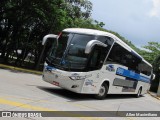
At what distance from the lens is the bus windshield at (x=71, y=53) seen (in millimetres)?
14141

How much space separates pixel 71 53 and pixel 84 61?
66cm

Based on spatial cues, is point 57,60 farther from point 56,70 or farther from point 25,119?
point 25,119

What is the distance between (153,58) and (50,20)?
19076mm

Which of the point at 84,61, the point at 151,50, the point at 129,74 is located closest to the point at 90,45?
the point at 84,61

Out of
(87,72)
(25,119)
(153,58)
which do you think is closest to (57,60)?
(87,72)

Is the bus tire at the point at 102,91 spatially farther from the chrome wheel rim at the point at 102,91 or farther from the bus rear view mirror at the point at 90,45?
the bus rear view mirror at the point at 90,45

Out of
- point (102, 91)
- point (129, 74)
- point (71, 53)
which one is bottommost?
point (102, 91)

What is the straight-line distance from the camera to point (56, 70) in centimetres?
1429

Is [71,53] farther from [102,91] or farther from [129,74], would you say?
[129,74]

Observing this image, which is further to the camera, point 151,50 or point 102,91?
point 151,50

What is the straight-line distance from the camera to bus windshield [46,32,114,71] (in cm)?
1414

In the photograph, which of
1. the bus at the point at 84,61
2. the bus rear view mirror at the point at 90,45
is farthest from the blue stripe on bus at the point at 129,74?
the bus rear view mirror at the point at 90,45

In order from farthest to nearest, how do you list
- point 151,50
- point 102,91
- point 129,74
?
point 151,50 < point 129,74 < point 102,91

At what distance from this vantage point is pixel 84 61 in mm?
14156
